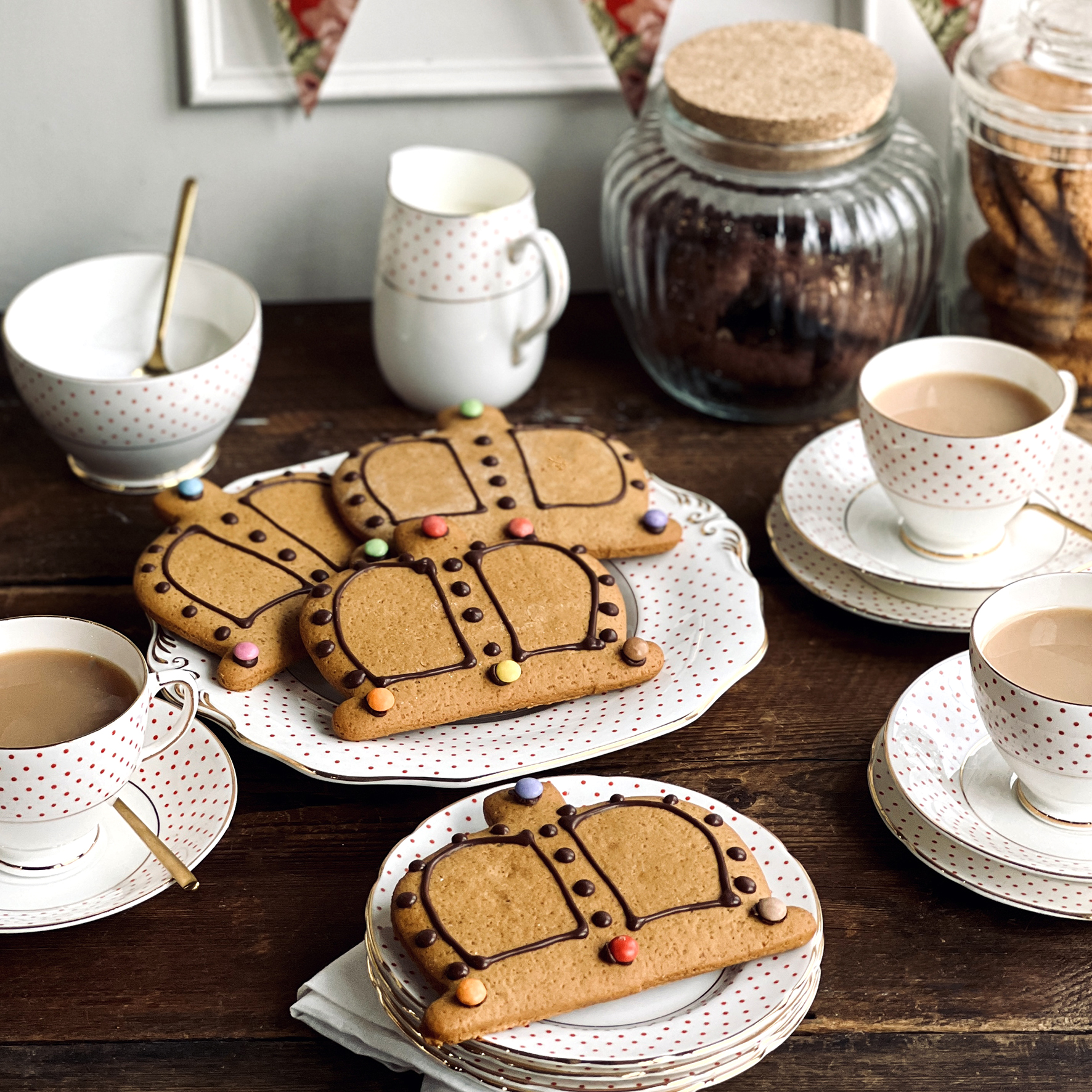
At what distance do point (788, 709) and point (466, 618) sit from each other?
0.94 feet

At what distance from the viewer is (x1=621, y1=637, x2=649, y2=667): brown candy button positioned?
1052mm

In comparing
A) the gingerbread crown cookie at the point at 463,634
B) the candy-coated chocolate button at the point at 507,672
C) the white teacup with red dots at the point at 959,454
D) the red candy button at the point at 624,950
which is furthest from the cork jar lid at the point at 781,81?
the red candy button at the point at 624,950

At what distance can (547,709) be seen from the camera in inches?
42.1

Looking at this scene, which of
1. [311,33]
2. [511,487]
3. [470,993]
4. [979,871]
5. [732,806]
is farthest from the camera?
[311,33]

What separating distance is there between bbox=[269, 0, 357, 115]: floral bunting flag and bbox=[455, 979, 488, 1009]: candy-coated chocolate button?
1093 mm

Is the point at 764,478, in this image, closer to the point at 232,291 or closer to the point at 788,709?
the point at 788,709

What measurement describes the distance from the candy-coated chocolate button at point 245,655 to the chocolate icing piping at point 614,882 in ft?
0.99

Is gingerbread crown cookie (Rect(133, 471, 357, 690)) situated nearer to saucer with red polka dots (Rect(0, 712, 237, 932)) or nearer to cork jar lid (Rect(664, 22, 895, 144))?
saucer with red polka dots (Rect(0, 712, 237, 932))

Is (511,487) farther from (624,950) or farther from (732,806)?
(624,950)

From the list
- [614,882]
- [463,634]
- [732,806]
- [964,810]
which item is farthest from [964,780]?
[463,634]

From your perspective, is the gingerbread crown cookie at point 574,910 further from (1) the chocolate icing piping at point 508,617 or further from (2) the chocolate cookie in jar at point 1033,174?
(2) the chocolate cookie in jar at point 1033,174

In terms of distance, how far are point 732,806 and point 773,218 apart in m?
0.63

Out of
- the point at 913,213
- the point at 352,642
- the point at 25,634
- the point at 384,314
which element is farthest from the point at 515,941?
the point at 913,213

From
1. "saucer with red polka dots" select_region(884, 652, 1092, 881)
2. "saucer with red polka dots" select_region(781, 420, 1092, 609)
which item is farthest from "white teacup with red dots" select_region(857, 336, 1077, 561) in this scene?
"saucer with red polka dots" select_region(884, 652, 1092, 881)
